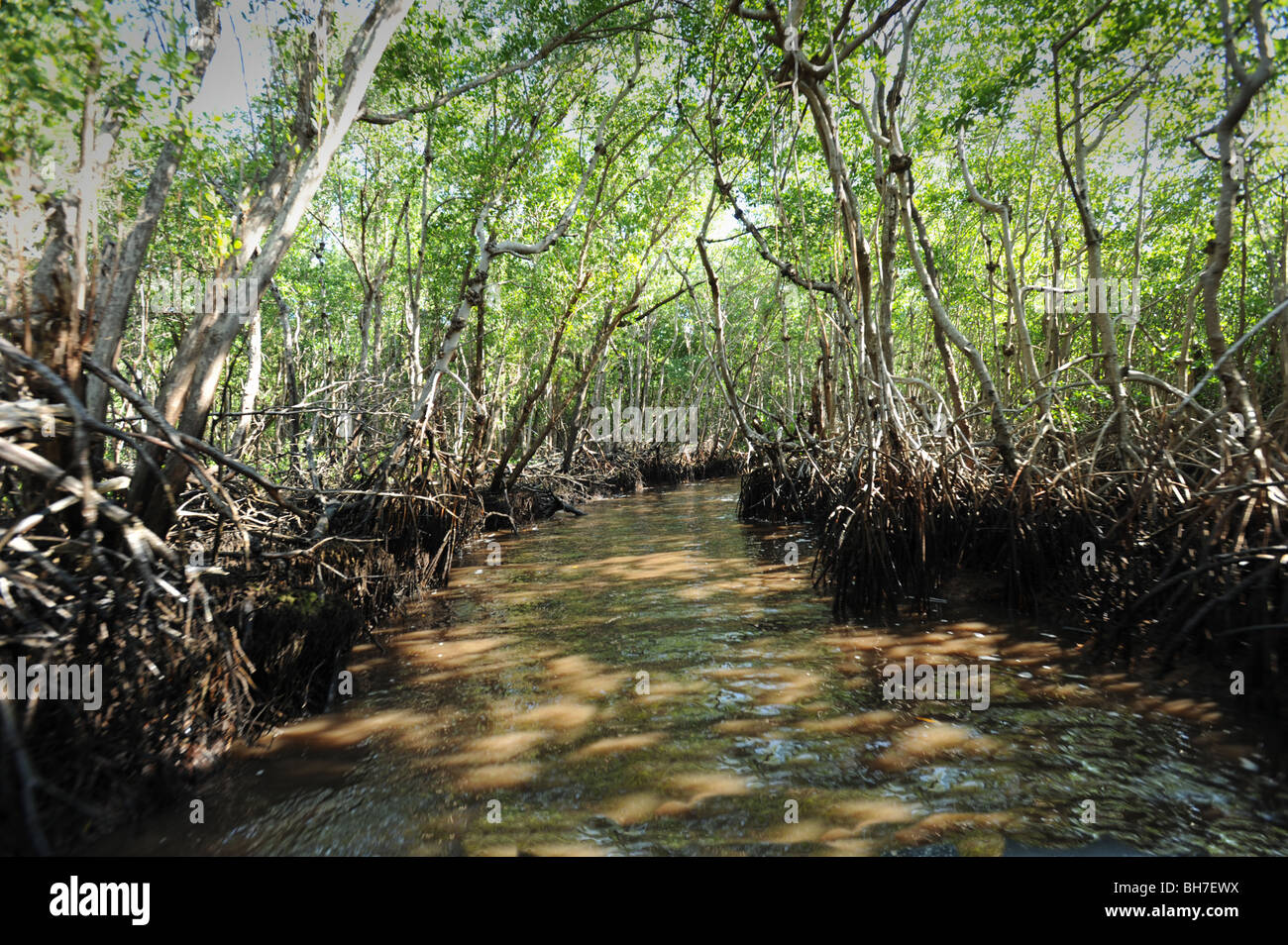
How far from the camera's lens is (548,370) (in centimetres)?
857

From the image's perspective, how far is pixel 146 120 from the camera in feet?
11.3

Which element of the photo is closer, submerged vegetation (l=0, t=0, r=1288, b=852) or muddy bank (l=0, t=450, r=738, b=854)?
muddy bank (l=0, t=450, r=738, b=854)

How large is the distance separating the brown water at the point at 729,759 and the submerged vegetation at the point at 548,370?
1.28ft

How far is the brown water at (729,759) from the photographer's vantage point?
2.12 m

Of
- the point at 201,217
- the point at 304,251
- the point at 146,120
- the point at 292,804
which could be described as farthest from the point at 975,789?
the point at 304,251

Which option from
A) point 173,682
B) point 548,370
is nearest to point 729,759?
point 173,682

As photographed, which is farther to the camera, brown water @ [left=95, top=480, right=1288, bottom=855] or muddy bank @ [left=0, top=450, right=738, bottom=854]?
brown water @ [left=95, top=480, right=1288, bottom=855]

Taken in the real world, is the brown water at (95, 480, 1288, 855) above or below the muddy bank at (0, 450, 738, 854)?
below

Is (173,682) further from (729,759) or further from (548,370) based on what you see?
(548,370)

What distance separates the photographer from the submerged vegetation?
2.52m

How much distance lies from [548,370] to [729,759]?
6.73 meters

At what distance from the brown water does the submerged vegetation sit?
0.39 metres
